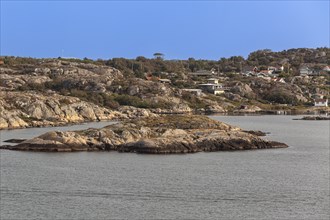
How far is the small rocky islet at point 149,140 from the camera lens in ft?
230

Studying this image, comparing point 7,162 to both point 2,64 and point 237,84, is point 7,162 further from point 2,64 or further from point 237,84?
point 237,84

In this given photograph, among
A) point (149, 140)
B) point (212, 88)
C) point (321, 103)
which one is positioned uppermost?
point (212, 88)

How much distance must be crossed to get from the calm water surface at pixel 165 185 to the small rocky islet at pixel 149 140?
2.52 metres

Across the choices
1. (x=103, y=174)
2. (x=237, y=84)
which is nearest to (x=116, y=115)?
(x=237, y=84)

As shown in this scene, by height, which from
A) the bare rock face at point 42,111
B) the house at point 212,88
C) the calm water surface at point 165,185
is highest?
Result: the house at point 212,88

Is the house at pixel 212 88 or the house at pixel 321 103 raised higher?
the house at pixel 212 88

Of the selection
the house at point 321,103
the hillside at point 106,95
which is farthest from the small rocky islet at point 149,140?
the house at point 321,103

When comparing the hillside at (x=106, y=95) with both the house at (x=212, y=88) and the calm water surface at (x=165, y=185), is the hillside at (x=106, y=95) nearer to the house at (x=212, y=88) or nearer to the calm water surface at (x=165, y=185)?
the house at (x=212, y=88)

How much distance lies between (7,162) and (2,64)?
116 m

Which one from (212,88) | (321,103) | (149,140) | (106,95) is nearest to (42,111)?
(106,95)

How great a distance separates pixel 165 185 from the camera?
50.0 metres

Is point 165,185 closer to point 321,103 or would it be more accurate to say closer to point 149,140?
point 149,140

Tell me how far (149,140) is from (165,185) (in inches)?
832

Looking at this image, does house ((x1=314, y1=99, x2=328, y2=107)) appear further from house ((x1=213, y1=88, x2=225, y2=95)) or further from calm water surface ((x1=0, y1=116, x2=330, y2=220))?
calm water surface ((x1=0, y1=116, x2=330, y2=220))
